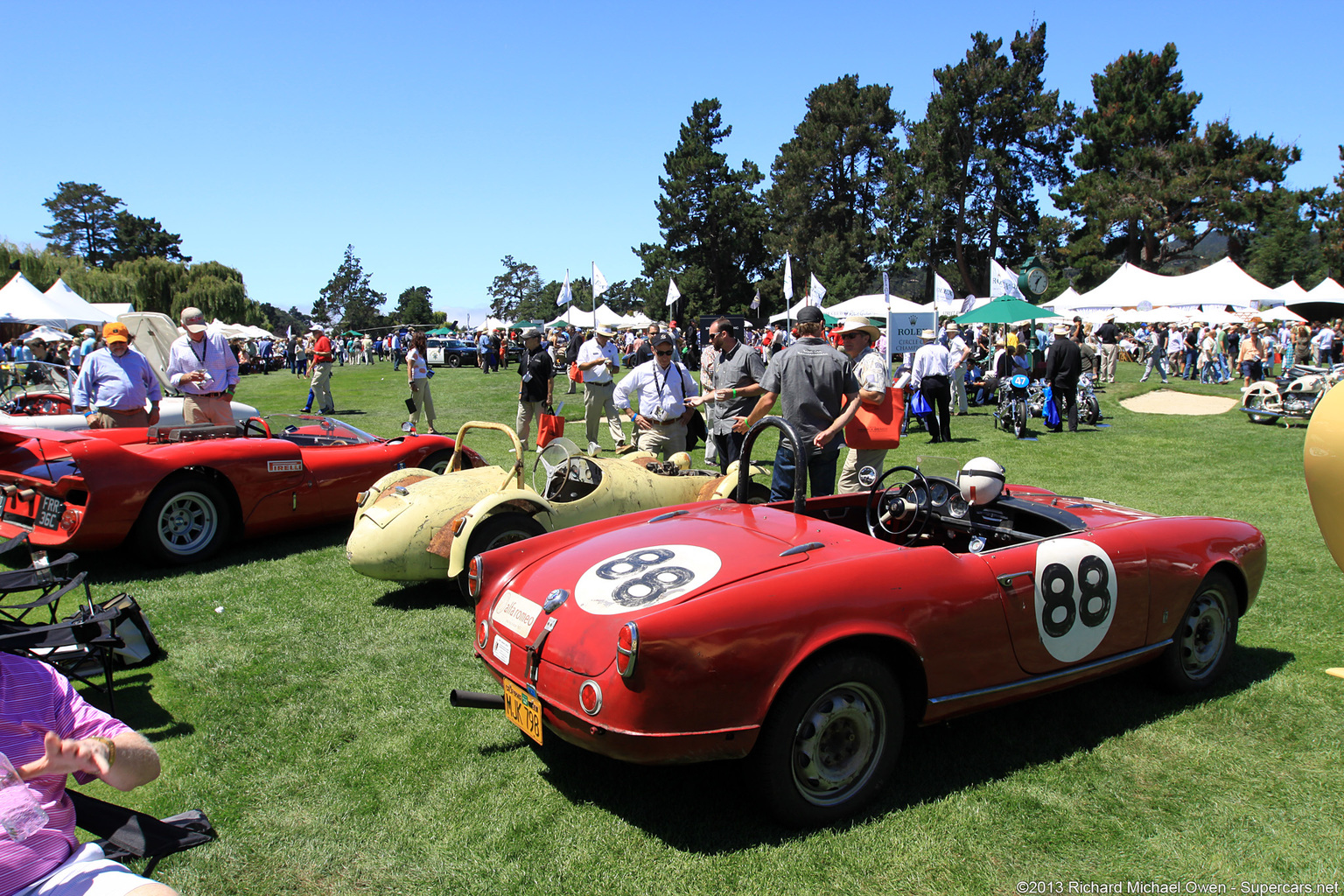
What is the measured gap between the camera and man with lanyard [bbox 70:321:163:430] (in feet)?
25.2

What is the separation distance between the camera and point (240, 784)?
3381mm

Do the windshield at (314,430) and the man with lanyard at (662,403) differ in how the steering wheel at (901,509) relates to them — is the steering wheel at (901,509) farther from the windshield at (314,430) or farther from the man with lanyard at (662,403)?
the windshield at (314,430)

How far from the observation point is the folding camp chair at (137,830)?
2.09 m

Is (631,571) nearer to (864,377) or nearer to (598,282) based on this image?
(864,377)

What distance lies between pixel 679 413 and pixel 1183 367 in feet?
82.6

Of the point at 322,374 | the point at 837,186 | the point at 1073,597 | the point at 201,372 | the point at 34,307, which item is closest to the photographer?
the point at 1073,597

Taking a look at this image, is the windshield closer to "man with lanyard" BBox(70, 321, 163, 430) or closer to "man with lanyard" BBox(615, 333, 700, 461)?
"man with lanyard" BBox(70, 321, 163, 430)

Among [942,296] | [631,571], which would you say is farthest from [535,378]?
[942,296]

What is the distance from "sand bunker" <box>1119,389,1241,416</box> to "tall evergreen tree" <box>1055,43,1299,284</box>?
34648 millimetres

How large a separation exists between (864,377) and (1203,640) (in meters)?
2.74

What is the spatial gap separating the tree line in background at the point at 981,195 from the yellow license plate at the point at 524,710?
53765 millimetres

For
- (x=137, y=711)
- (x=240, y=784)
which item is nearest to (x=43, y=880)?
(x=240, y=784)

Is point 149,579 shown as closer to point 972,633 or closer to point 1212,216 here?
point 972,633

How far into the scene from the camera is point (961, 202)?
53.9 meters
